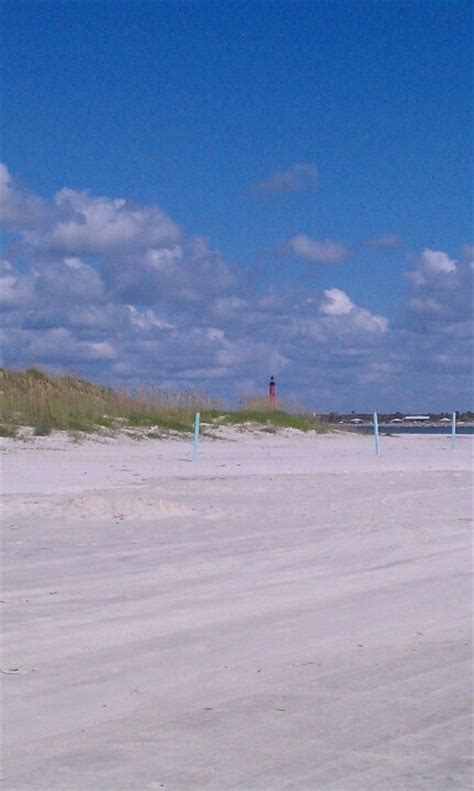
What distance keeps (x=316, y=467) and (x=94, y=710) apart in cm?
1556

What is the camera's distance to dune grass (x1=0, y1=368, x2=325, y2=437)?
24998 millimetres

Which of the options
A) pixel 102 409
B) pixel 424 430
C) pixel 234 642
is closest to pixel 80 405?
pixel 102 409

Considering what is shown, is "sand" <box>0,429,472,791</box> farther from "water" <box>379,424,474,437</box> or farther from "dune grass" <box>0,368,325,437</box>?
"water" <box>379,424,474,437</box>

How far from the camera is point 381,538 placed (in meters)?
11.5

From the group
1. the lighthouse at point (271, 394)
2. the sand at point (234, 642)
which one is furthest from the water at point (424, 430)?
the sand at point (234, 642)

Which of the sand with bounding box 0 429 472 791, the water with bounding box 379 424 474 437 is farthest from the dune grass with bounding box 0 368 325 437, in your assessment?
the water with bounding box 379 424 474 437

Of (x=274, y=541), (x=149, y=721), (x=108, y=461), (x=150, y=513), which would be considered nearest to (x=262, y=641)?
(x=149, y=721)

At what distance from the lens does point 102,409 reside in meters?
27.9

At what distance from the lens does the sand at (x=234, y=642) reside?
16.4 feet

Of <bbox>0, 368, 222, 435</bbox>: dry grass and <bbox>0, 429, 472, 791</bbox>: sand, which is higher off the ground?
<bbox>0, 368, 222, 435</bbox>: dry grass

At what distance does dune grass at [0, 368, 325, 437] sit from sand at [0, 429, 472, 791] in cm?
1061

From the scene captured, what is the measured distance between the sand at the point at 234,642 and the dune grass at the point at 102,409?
10.6 meters

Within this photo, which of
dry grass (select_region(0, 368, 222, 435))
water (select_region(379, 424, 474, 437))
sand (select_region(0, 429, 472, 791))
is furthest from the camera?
water (select_region(379, 424, 474, 437))

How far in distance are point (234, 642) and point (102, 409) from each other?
21.2 meters
